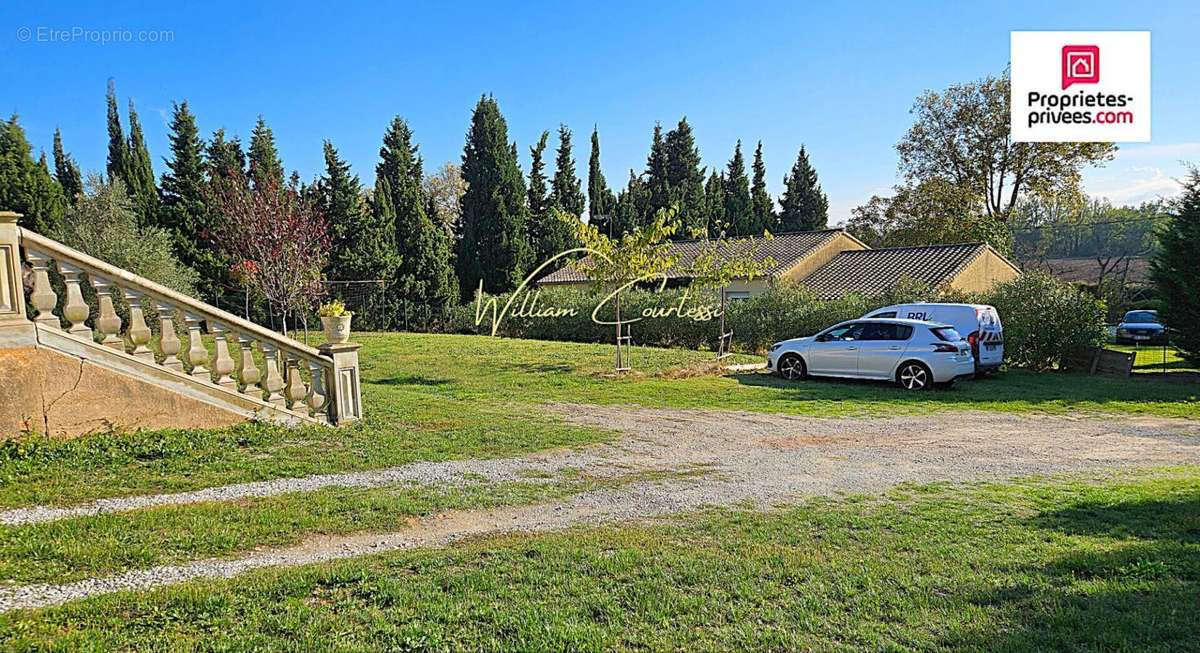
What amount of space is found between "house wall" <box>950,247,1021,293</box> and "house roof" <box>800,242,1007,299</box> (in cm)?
29

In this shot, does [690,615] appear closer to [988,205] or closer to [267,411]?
[267,411]

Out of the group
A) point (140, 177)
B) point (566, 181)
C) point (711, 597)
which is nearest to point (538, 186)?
point (566, 181)

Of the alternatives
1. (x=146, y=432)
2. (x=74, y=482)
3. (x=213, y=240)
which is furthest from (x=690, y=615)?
(x=213, y=240)

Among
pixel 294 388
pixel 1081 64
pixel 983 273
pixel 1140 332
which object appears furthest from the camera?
pixel 983 273

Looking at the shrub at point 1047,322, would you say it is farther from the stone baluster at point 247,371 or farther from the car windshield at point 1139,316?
the stone baluster at point 247,371

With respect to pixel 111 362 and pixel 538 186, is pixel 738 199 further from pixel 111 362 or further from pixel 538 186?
pixel 111 362

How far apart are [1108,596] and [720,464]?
4.35 m

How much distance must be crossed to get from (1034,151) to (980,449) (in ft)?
113

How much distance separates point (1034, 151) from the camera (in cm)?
3672

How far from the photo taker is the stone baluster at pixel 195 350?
7.83m

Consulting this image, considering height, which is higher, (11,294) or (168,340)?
(11,294)

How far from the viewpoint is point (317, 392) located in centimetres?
894

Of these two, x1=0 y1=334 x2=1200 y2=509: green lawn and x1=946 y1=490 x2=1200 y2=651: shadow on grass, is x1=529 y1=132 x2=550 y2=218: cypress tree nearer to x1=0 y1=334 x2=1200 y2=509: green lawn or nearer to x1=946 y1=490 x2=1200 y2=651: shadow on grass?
x1=0 y1=334 x2=1200 y2=509: green lawn

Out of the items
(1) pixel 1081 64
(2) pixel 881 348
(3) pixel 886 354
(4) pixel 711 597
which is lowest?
(4) pixel 711 597
